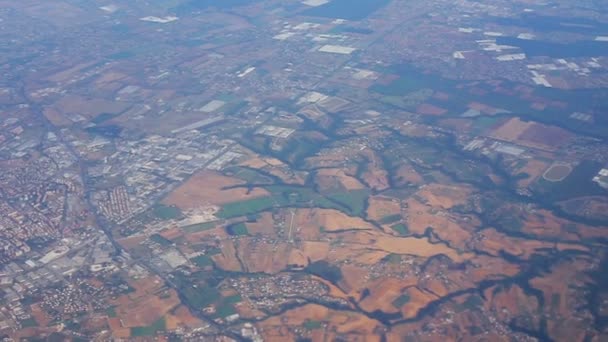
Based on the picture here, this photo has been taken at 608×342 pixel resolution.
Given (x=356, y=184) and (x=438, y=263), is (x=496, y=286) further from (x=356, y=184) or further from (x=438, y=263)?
(x=356, y=184)

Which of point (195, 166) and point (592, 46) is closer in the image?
point (195, 166)

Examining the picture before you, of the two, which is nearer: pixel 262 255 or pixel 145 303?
pixel 145 303

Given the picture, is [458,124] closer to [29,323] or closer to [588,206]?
[588,206]

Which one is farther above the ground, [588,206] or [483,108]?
[483,108]

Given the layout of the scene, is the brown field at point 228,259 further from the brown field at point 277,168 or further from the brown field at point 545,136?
the brown field at point 545,136

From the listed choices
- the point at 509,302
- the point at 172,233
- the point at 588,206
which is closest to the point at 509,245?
the point at 509,302

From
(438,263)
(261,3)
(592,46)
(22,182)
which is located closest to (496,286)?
(438,263)

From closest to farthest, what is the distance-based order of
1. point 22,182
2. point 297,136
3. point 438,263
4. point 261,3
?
point 438,263, point 22,182, point 297,136, point 261,3
